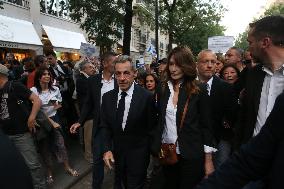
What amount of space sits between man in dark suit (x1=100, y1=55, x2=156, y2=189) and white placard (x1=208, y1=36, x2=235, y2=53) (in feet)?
53.3

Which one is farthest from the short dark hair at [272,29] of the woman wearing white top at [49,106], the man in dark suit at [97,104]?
the woman wearing white top at [49,106]

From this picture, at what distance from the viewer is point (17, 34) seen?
2209 cm

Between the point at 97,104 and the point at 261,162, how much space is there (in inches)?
178

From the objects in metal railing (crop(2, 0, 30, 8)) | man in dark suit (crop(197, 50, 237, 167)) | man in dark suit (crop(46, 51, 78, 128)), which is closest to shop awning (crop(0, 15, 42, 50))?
metal railing (crop(2, 0, 30, 8))

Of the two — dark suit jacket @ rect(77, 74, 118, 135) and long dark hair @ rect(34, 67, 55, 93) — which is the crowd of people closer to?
dark suit jacket @ rect(77, 74, 118, 135)

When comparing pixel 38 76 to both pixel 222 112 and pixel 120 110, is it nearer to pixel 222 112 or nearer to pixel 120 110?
pixel 120 110

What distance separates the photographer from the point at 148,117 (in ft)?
15.3

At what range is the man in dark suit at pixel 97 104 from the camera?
5824mm

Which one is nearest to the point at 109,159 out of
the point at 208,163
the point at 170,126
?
the point at 170,126

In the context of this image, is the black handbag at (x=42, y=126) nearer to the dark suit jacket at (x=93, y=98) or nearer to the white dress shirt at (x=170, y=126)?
the dark suit jacket at (x=93, y=98)

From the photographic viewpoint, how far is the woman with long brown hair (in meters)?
4.09

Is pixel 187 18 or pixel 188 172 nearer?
pixel 188 172

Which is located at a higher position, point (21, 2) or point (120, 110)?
point (21, 2)

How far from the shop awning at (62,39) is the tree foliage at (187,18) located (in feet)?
20.6
